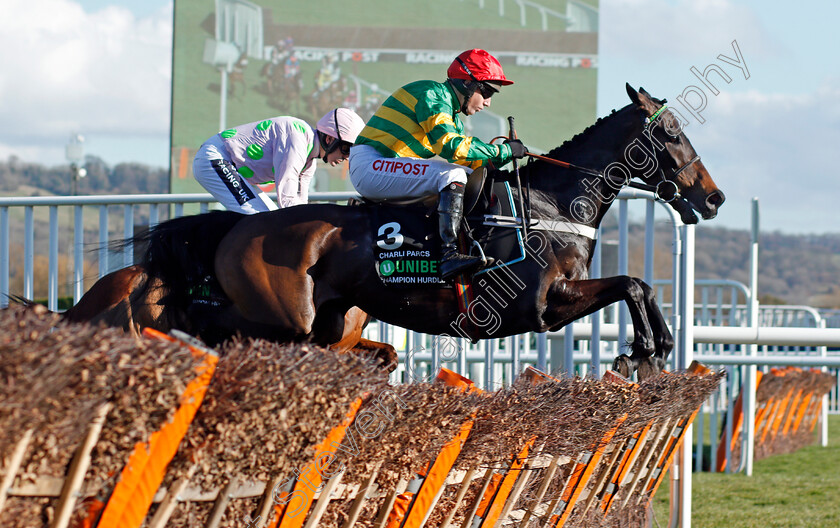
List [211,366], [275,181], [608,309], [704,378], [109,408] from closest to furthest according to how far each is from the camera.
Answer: [109,408]
[211,366]
[704,378]
[275,181]
[608,309]

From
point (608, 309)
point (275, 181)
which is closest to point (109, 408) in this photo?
point (275, 181)

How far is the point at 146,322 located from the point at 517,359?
5.95 feet

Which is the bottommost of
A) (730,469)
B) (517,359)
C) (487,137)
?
(730,469)

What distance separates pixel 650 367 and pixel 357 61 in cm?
1649

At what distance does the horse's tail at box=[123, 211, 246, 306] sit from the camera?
4.30 meters

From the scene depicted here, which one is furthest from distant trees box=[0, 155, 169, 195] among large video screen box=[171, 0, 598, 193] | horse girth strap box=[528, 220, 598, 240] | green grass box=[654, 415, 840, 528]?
horse girth strap box=[528, 220, 598, 240]

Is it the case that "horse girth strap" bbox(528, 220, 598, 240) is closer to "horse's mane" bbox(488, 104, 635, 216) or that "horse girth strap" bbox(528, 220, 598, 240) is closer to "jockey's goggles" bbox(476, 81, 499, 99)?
"horse's mane" bbox(488, 104, 635, 216)

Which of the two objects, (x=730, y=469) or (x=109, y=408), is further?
(x=730, y=469)

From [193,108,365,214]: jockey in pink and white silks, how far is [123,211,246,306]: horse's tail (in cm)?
29

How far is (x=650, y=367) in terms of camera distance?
12.8 ft

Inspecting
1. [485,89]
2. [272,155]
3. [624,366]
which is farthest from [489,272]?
[272,155]

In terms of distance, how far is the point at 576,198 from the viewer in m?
4.32

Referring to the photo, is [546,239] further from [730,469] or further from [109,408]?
[730,469]

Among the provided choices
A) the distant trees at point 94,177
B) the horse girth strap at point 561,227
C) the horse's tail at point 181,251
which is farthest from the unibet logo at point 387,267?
the distant trees at point 94,177
